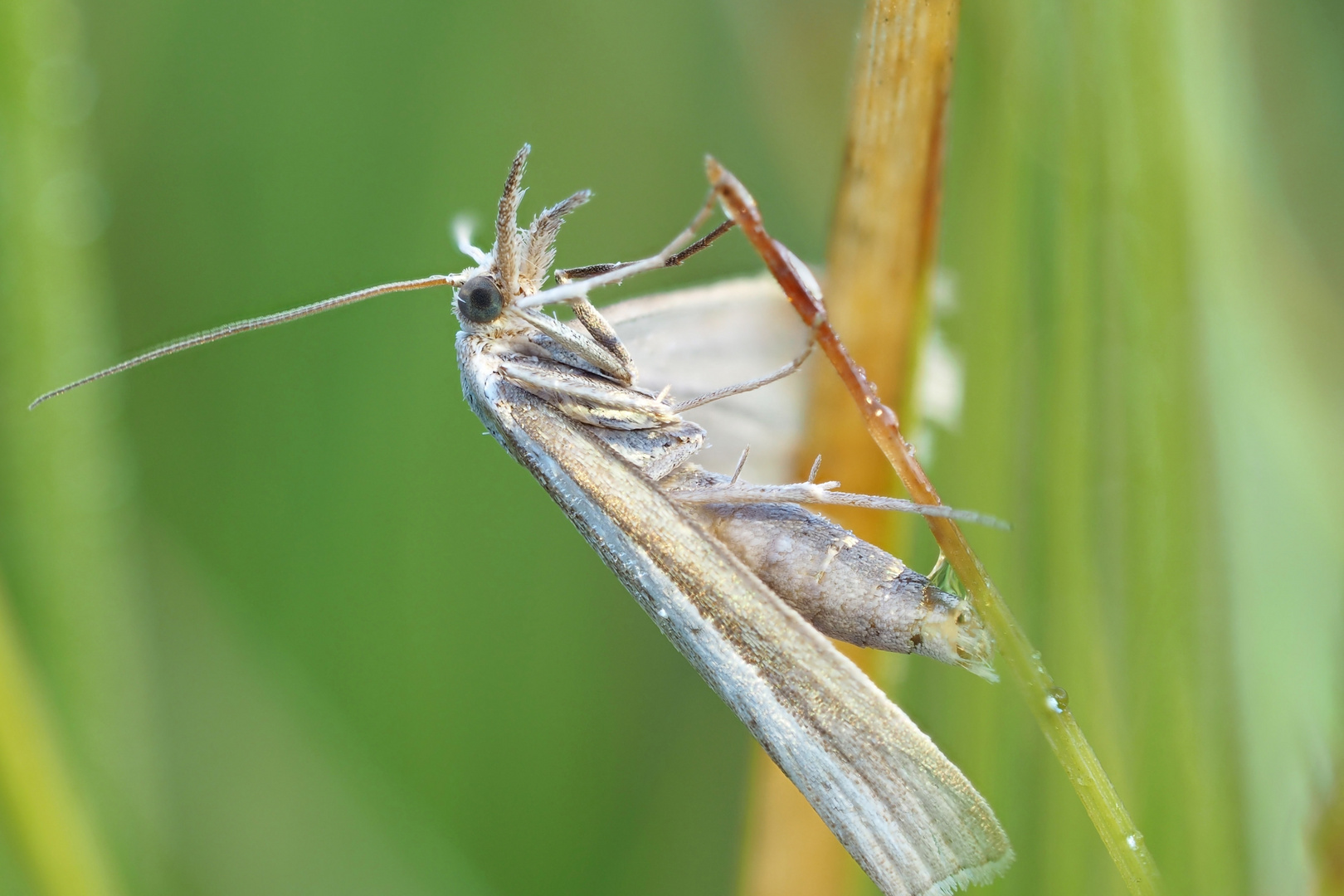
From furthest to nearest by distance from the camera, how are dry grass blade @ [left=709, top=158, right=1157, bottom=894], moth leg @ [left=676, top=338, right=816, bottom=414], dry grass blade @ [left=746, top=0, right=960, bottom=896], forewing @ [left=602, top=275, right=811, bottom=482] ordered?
forewing @ [left=602, top=275, right=811, bottom=482], moth leg @ [left=676, top=338, right=816, bottom=414], dry grass blade @ [left=746, top=0, right=960, bottom=896], dry grass blade @ [left=709, top=158, right=1157, bottom=894]

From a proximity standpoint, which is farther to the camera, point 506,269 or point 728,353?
point 728,353

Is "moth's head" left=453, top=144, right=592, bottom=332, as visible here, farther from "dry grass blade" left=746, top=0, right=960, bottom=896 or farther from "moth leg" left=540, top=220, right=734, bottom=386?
Answer: "dry grass blade" left=746, top=0, right=960, bottom=896

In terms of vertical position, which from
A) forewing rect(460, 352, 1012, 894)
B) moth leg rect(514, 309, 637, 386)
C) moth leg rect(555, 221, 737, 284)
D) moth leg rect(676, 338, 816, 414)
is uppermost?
moth leg rect(555, 221, 737, 284)

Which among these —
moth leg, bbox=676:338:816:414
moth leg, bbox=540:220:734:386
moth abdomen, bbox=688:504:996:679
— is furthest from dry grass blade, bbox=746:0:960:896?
moth leg, bbox=540:220:734:386

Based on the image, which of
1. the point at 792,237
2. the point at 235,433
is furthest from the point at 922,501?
the point at 235,433

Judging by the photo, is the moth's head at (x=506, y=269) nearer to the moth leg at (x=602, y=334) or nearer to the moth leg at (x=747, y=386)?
the moth leg at (x=602, y=334)

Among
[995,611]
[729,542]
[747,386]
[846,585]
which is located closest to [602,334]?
[747,386]

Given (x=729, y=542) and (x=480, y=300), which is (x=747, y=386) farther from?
(x=480, y=300)
